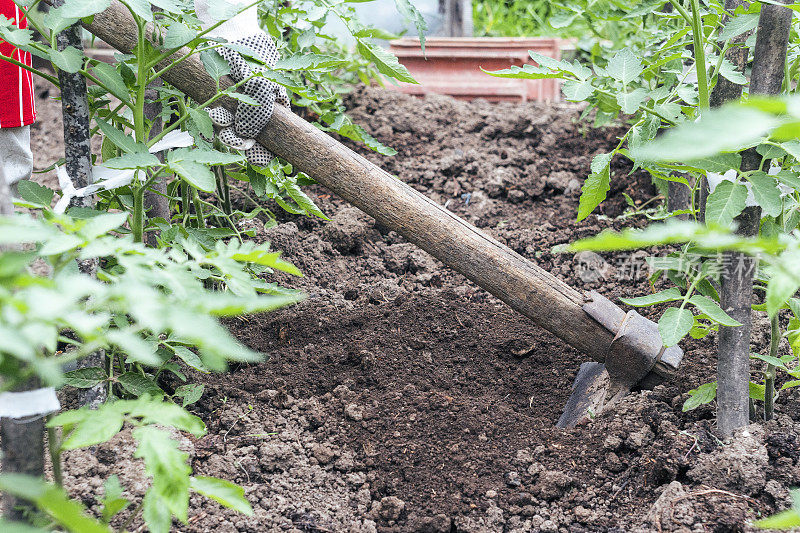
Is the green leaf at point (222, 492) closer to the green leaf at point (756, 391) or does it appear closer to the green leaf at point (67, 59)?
the green leaf at point (67, 59)

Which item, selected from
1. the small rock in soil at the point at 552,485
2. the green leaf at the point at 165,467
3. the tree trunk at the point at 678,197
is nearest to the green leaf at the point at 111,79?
the green leaf at the point at 165,467

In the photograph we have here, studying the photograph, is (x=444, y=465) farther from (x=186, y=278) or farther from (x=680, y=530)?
(x=186, y=278)

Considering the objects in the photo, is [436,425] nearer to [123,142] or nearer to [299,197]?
[299,197]

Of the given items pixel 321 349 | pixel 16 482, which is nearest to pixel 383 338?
pixel 321 349

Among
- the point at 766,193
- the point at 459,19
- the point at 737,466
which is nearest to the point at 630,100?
the point at 766,193

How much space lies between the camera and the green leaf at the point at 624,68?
1.51 m

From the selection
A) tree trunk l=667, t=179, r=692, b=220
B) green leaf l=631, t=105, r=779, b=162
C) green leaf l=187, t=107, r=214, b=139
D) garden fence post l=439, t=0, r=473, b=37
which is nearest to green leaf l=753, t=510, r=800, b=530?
green leaf l=631, t=105, r=779, b=162

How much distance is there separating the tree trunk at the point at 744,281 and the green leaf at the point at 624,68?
0.22 m

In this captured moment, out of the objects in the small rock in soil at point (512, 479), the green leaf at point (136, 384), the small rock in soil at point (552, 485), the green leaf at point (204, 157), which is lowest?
the small rock in soil at point (512, 479)

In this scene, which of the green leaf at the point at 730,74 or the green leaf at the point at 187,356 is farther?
the green leaf at the point at 187,356

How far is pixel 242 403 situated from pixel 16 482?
3.55 ft

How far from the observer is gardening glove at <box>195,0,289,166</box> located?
172 cm

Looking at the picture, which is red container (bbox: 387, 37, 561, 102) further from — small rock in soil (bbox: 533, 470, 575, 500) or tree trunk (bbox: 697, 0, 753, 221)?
small rock in soil (bbox: 533, 470, 575, 500)

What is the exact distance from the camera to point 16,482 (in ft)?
2.47
